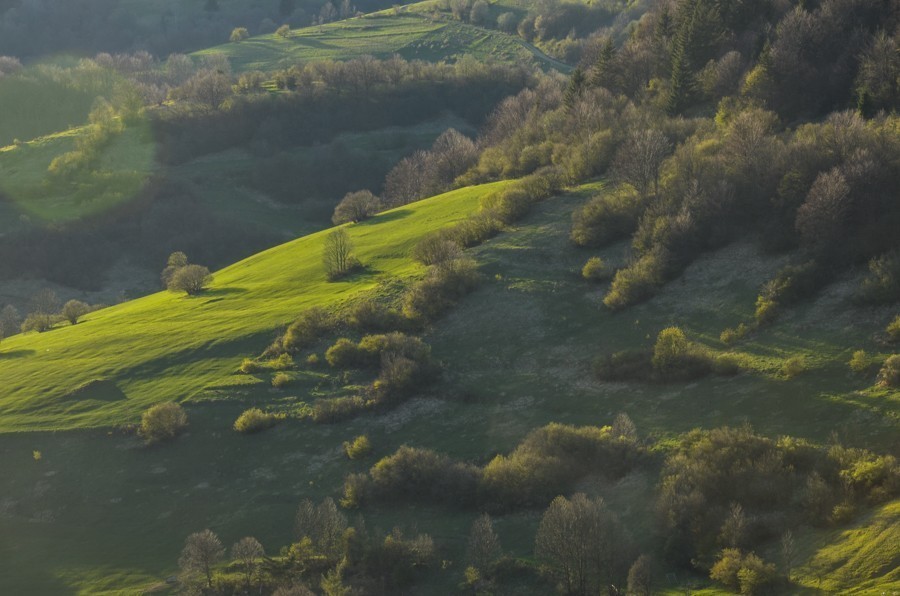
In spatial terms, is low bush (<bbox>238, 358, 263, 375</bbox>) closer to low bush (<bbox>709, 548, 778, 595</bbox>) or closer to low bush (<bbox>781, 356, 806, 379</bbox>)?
low bush (<bbox>781, 356, 806, 379</bbox>)

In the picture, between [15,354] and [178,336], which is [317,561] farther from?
[15,354]

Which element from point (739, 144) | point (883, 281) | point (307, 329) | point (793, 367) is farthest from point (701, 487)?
point (739, 144)

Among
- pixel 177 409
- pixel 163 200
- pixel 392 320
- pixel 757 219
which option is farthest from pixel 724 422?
pixel 163 200

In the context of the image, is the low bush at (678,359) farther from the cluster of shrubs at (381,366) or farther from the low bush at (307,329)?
the low bush at (307,329)

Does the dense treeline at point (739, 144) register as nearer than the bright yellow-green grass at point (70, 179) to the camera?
Yes

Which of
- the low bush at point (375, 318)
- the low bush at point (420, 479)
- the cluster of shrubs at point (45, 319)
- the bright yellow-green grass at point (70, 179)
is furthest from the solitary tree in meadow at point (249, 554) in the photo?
the bright yellow-green grass at point (70, 179)

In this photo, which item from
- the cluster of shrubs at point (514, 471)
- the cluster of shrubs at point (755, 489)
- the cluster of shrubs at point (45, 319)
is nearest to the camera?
the cluster of shrubs at point (755, 489)

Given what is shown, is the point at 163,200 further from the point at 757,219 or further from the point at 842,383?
the point at 842,383
